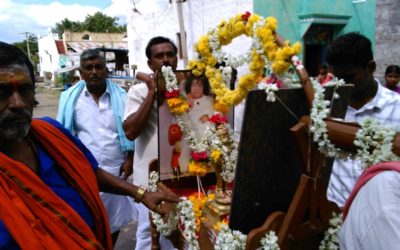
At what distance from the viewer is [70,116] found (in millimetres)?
3008

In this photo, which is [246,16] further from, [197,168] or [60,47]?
[60,47]

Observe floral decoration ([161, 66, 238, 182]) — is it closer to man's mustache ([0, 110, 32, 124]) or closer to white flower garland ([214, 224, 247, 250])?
white flower garland ([214, 224, 247, 250])

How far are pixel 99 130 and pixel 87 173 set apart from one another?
131 centimetres

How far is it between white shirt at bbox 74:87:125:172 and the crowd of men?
42 centimetres

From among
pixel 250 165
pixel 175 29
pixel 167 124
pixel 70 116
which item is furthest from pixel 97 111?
pixel 175 29

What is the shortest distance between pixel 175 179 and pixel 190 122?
43cm

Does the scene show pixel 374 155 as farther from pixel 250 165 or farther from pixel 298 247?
pixel 298 247

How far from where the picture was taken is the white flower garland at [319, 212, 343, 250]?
1517 millimetres

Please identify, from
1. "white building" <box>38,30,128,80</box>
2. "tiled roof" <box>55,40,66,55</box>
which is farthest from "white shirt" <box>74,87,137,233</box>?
"tiled roof" <box>55,40,66,55</box>

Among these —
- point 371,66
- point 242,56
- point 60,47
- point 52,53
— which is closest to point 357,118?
point 371,66

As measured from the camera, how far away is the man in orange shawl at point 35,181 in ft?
4.45

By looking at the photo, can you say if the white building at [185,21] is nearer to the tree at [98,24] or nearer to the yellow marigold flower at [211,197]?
the yellow marigold flower at [211,197]

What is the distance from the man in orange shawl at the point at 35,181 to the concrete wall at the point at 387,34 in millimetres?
9500

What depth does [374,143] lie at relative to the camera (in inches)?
43.9
